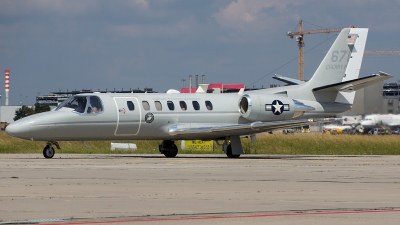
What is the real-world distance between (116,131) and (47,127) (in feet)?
9.72

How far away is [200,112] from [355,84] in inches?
276

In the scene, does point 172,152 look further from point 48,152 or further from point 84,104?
point 48,152

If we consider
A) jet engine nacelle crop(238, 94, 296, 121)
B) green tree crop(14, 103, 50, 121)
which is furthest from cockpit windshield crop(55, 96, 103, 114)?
green tree crop(14, 103, 50, 121)

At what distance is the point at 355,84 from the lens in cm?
3347

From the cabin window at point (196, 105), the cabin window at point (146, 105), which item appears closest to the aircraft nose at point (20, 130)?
the cabin window at point (146, 105)

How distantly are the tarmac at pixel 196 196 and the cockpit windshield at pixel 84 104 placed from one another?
8.11 m

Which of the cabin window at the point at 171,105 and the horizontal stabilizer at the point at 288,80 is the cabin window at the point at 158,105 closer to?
the cabin window at the point at 171,105

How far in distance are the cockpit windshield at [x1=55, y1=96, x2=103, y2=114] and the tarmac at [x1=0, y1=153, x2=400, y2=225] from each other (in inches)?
319

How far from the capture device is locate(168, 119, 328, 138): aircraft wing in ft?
104

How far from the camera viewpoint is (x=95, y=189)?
52.2ft

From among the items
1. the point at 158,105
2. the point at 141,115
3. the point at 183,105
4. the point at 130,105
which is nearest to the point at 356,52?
the point at 183,105

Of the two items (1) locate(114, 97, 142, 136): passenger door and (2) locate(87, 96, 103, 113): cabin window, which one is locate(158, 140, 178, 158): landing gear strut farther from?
(2) locate(87, 96, 103, 113): cabin window

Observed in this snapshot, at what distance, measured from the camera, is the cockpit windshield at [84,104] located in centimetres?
3059

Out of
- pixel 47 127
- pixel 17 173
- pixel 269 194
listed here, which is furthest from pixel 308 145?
pixel 269 194
